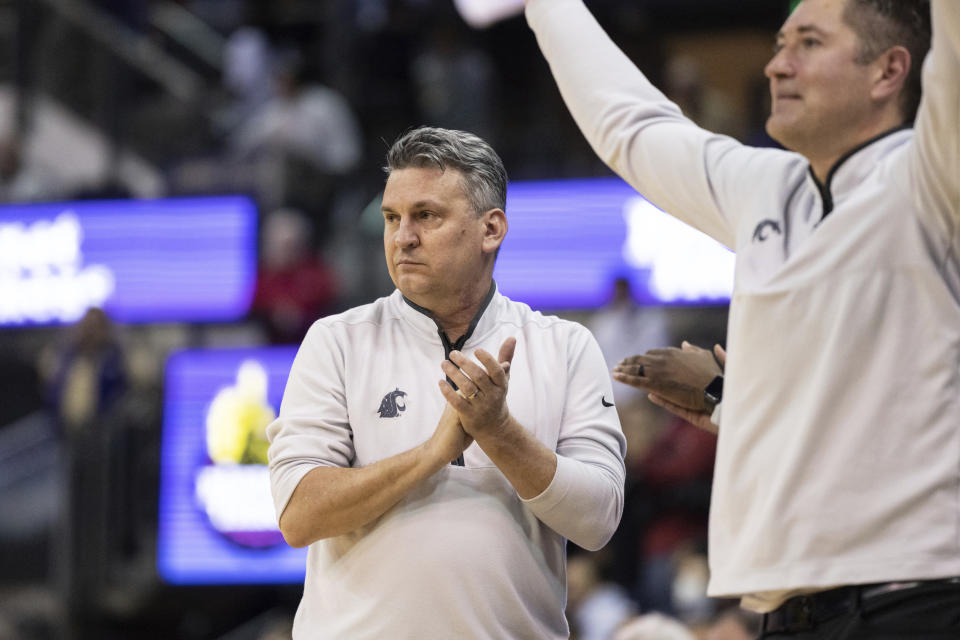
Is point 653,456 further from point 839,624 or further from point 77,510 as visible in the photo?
point 839,624

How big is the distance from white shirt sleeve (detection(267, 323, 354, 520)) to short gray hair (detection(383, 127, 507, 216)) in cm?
46

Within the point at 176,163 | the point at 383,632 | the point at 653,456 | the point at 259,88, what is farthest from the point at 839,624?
the point at 259,88

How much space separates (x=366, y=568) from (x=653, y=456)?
17.5 ft

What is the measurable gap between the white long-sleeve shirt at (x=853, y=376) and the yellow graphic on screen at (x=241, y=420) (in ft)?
23.4

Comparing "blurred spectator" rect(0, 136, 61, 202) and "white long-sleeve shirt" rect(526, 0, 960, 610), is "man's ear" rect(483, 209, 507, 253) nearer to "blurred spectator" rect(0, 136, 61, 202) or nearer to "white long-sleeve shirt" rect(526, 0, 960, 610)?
"white long-sleeve shirt" rect(526, 0, 960, 610)

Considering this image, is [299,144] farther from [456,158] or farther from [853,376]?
[853,376]

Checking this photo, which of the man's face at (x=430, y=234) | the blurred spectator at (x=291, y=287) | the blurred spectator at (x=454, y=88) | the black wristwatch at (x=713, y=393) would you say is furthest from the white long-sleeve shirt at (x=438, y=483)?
the blurred spectator at (x=454, y=88)

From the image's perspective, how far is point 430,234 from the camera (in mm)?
3025

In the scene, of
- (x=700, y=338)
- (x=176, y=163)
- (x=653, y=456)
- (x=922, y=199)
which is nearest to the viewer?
(x=922, y=199)

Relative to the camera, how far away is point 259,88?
12.5 m

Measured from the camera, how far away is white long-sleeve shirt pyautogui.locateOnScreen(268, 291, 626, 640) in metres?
2.80

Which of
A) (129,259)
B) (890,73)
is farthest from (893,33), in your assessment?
(129,259)

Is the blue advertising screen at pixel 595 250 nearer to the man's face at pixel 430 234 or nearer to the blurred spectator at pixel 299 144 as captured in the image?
the blurred spectator at pixel 299 144

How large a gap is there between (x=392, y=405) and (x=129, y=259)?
8175 mm
